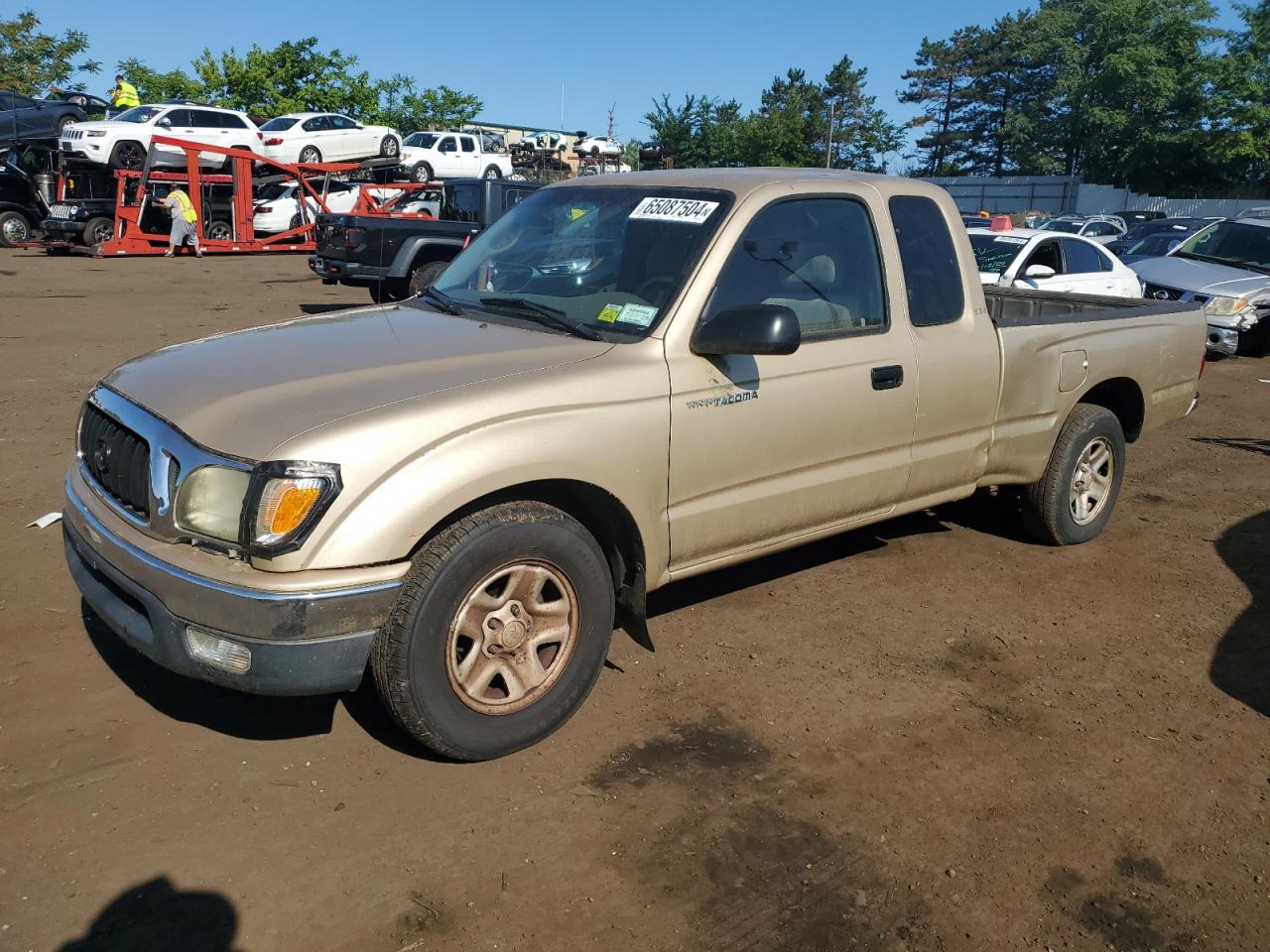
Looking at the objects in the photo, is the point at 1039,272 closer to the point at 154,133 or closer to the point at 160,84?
the point at 154,133

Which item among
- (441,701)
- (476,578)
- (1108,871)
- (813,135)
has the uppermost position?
(813,135)

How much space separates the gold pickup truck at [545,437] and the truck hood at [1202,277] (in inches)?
350

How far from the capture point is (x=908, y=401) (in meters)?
4.40

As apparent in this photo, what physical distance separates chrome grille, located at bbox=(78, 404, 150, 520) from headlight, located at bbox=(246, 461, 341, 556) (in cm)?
49

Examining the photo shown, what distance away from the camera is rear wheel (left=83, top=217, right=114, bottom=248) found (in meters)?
21.7

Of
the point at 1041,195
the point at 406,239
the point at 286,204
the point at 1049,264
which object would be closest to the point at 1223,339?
the point at 1049,264

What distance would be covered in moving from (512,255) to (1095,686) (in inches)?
115

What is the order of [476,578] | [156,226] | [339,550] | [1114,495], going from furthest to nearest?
[156,226] < [1114,495] < [476,578] < [339,550]

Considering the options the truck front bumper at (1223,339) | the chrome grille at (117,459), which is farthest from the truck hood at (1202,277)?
the chrome grille at (117,459)

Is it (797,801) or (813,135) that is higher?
(813,135)

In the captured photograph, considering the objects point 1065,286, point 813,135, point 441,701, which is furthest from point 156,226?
point 813,135

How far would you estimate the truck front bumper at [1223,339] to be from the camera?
12.3m

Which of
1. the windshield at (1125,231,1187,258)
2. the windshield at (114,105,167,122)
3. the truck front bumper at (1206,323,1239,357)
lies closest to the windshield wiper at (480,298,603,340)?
the truck front bumper at (1206,323,1239,357)

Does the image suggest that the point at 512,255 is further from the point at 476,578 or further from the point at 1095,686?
the point at 1095,686
